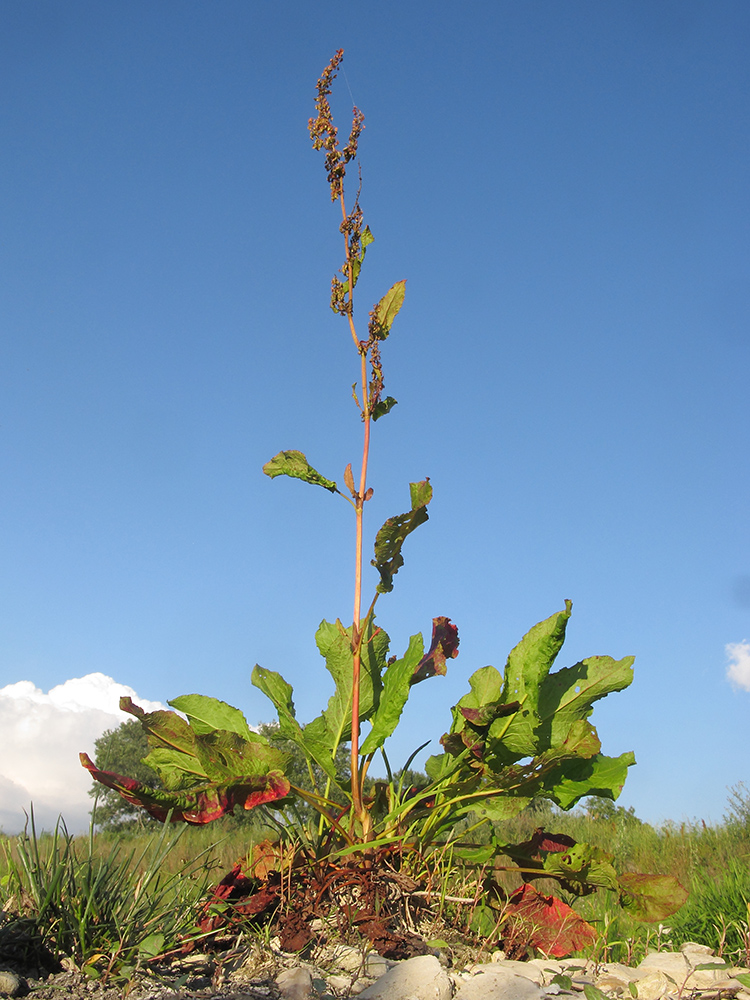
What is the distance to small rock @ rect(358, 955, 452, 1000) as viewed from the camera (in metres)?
2.12

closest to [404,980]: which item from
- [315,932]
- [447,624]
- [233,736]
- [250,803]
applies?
[315,932]

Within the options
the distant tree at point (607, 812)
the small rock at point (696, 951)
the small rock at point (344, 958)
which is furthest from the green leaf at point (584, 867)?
the distant tree at point (607, 812)

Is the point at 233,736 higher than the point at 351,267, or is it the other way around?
the point at 351,267

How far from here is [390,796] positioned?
3.22 m

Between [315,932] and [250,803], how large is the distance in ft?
1.62

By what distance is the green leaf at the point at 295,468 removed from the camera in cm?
325

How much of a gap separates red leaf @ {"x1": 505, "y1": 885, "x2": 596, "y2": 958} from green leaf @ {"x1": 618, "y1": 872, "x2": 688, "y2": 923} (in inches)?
8.3

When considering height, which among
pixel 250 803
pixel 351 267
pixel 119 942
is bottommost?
pixel 119 942

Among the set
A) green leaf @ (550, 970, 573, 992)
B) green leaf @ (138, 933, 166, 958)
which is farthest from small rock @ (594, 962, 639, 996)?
green leaf @ (138, 933, 166, 958)

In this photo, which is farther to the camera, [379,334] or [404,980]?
[379,334]

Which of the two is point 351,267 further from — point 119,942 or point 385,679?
point 119,942

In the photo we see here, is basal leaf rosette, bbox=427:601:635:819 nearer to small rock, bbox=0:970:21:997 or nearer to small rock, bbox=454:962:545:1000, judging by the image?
small rock, bbox=454:962:545:1000

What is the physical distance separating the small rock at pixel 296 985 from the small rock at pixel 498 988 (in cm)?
44

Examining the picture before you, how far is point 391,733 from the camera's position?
318 cm
